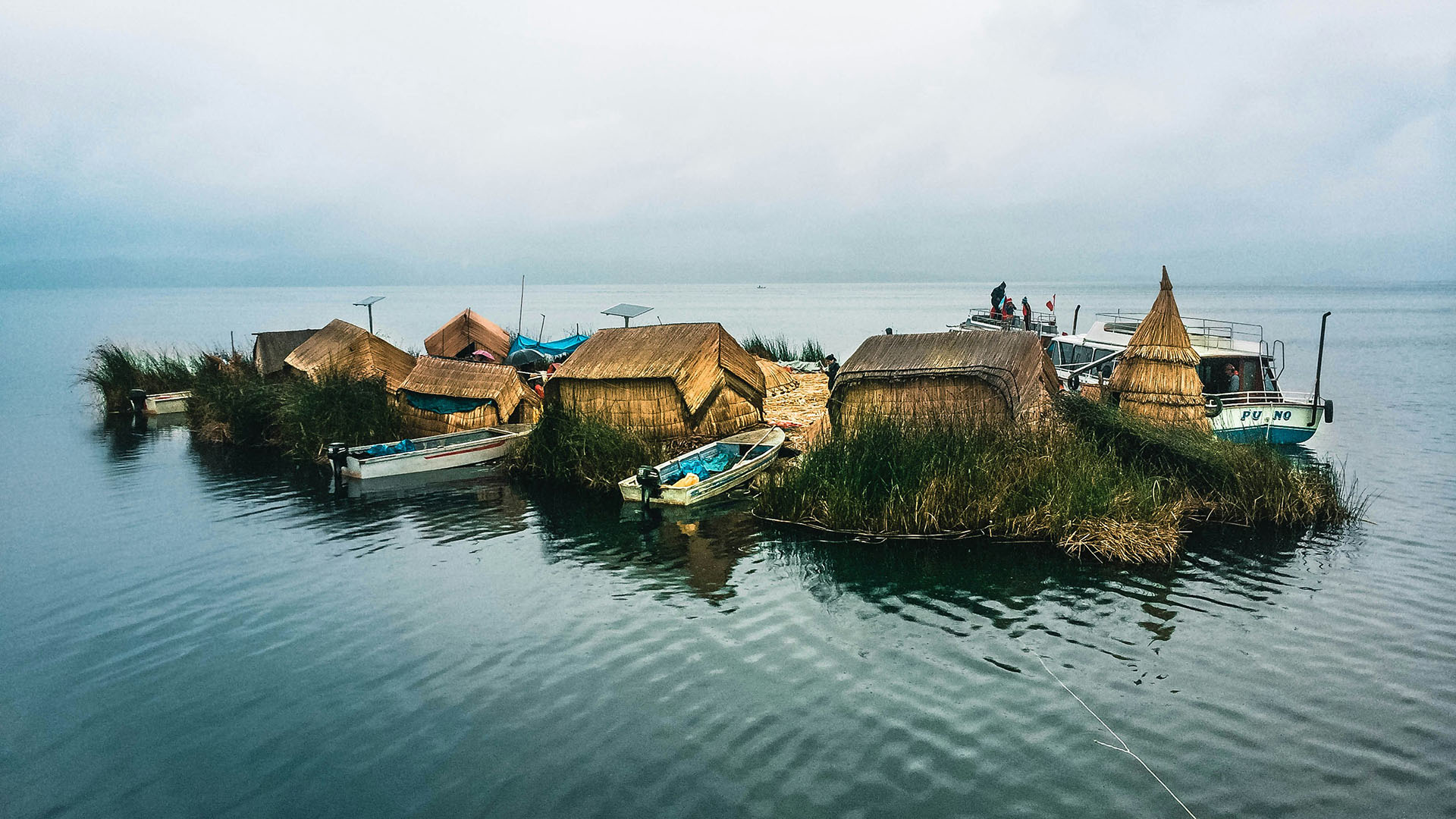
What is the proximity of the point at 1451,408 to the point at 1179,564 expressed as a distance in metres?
28.0

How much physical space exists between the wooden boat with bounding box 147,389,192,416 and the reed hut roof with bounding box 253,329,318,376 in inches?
134

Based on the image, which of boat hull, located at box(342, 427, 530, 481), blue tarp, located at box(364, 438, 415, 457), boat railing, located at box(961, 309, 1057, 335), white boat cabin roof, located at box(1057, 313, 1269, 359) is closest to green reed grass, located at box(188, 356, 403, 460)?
blue tarp, located at box(364, 438, 415, 457)

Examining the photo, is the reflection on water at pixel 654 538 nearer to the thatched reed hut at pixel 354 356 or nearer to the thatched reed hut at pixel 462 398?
the thatched reed hut at pixel 462 398

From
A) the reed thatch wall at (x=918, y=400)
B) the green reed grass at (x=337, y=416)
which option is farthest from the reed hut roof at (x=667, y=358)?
the green reed grass at (x=337, y=416)

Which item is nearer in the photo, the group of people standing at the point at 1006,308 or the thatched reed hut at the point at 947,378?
the thatched reed hut at the point at 947,378

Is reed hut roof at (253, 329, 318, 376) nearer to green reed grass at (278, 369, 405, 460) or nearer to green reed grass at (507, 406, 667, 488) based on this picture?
green reed grass at (278, 369, 405, 460)

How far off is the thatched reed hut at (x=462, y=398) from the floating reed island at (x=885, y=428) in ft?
0.17

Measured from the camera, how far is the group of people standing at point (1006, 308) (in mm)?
36878

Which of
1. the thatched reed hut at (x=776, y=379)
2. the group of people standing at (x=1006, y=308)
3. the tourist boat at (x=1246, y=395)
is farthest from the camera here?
the group of people standing at (x=1006, y=308)

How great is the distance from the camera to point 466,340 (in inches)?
1385

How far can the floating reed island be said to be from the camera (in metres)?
15.3

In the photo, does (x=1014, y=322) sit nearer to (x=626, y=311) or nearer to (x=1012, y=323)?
(x=1012, y=323)

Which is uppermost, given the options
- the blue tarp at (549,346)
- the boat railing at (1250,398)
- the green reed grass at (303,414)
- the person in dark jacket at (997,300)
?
the person in dark jacket at (997,300)

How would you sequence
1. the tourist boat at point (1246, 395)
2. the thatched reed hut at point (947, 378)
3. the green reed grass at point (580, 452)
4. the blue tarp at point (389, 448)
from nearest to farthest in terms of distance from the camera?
the thatched reed hut at point (947, 378), the green reed grass at point (580, 452), the tourist boat at point (1246, 395), the blue tarp at point (389, 448)
